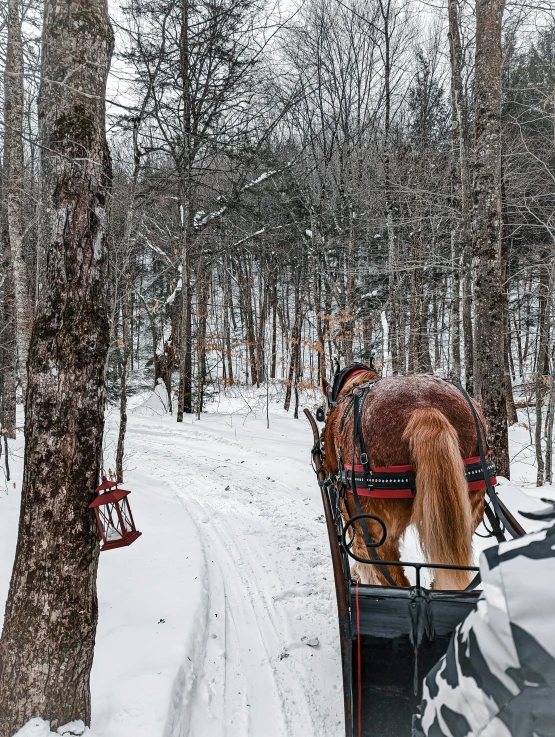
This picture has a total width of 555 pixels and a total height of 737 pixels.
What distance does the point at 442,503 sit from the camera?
2.48 metres

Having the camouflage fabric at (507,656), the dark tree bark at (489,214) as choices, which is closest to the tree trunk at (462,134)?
the dark tree bark at (489,214)

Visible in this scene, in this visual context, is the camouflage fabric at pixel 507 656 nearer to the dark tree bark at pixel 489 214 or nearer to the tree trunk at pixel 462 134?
the dark tree bark at pixel 489 214

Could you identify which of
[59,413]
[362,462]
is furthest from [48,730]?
[362,462]

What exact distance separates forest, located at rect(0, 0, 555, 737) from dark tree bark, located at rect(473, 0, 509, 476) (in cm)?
3

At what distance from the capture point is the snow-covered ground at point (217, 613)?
259 cm

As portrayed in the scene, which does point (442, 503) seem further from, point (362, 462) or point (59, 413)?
point (59, 413)

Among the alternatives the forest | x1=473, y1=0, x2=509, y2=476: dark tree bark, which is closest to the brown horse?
the forest

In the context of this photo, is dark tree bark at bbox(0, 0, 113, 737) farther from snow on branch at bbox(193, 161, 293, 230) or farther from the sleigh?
snow on branch at bbox(193, 161, 293, 230)

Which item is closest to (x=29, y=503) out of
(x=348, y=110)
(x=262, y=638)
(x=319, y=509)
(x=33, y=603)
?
(x=33, y=603)

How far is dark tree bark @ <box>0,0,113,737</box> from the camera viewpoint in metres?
2.08

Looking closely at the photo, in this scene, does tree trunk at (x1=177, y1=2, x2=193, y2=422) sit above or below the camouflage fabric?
above

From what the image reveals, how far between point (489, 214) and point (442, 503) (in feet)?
16.0

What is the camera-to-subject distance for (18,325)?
7.29m

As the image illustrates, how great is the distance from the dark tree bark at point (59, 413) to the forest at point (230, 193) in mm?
10
